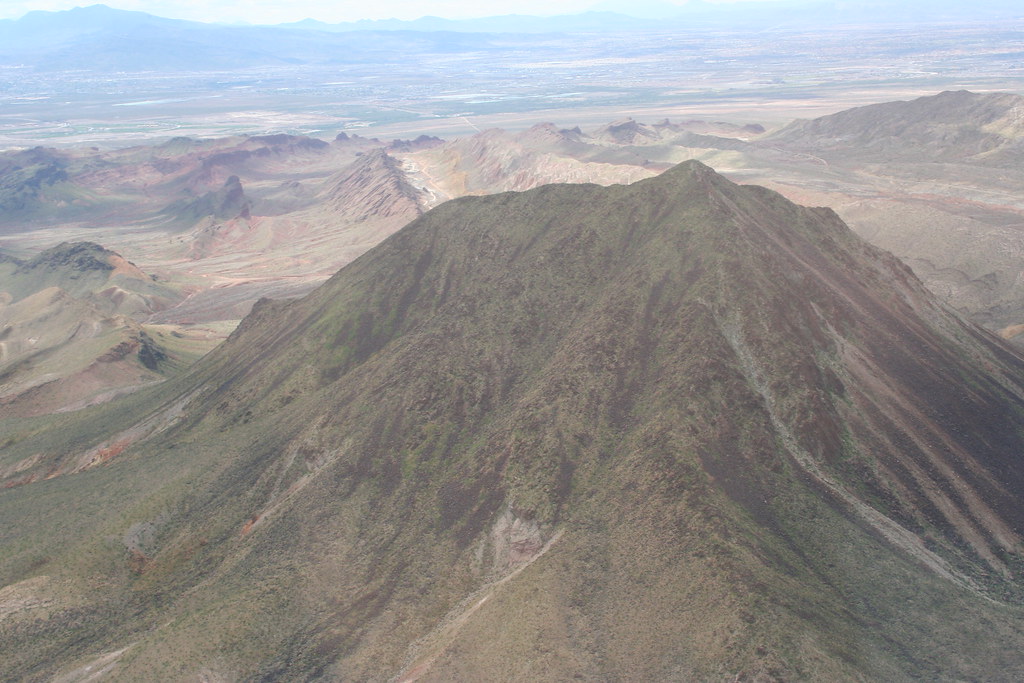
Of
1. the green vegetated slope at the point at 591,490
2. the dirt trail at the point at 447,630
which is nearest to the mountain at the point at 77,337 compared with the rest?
the green vegetated slope at the point at 591,490

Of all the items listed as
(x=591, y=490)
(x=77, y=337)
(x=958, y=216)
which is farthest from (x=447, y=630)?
(x=958, y=216)

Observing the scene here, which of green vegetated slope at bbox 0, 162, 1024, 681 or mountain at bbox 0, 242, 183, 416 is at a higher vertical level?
green vegetated slope at bbox 0, 162, 1024, 681

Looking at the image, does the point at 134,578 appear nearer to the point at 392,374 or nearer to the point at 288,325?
the point at 392,374

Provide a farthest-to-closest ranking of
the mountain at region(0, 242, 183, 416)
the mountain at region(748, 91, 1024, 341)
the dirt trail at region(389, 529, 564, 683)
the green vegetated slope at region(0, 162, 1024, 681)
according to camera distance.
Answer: the mountain at region(748, 91, 1024, 341) < the mountain at region(0, 242, 183, 416) < the dirt trail at region(389, 529, 564, 683) < the green vegetated slope at region(0, 162, 1024, 681)

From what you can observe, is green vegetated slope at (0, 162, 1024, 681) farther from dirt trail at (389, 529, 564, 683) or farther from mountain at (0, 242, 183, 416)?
mountain at (0, 242, 183, 416)

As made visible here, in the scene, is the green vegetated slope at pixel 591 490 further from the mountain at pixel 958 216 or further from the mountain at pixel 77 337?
the mountain at pixel 958 216

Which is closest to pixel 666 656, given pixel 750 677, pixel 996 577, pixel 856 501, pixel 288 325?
pixel 750 677

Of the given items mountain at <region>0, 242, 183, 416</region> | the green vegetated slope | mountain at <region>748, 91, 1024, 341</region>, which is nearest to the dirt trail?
the green vegetated slope

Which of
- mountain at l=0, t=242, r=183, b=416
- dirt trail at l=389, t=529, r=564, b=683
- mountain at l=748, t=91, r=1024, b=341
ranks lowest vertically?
mountain at l=0, t=242, r=183, b=416

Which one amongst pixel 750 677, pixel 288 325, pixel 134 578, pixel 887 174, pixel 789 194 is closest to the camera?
pixel 750 677
